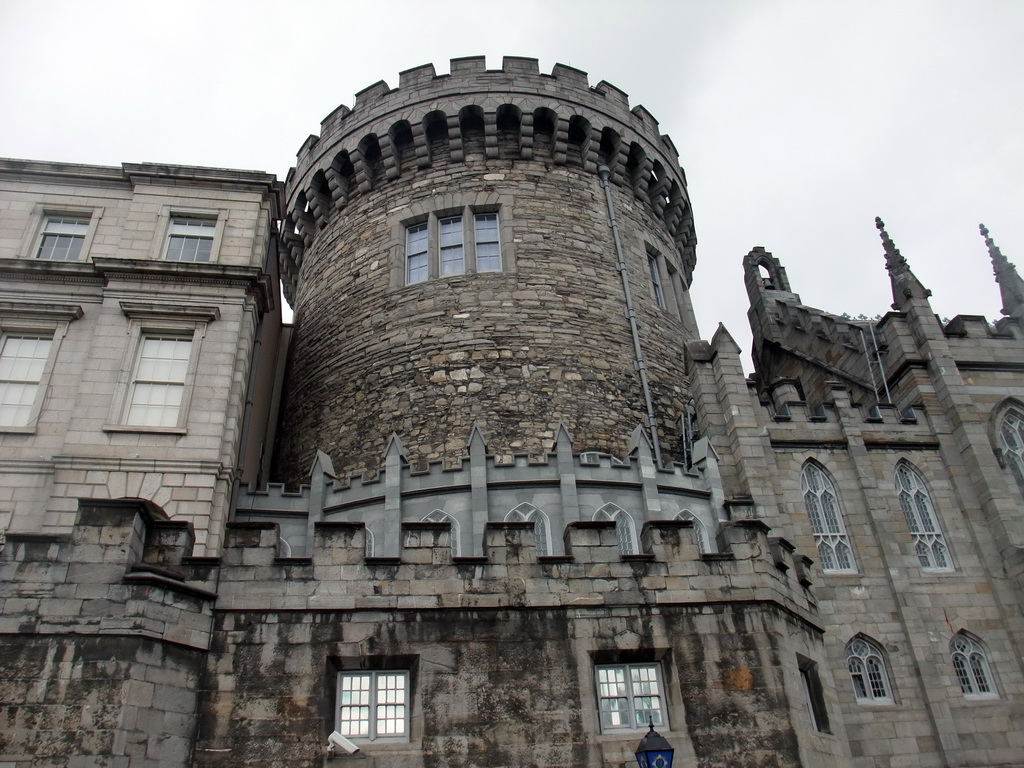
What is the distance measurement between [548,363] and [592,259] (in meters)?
3.31

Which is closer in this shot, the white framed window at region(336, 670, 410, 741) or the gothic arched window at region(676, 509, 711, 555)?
the white framed window at region(336, 670, 410, 741)

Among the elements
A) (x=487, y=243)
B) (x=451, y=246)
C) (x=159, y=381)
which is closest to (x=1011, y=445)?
(x=487, y=243)

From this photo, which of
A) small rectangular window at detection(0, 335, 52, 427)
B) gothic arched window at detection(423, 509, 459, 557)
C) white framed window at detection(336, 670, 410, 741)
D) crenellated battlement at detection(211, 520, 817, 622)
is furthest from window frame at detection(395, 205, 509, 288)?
white framed window at detection(336, 670, 410, 741)

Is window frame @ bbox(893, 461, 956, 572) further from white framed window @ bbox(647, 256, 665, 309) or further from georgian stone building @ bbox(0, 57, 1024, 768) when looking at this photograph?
white framed window @ bbox(647, 256, 665, 309)

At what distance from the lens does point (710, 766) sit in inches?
343

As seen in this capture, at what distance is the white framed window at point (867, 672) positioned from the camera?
12.8 meters

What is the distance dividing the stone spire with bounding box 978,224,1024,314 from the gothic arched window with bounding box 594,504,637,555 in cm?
1022

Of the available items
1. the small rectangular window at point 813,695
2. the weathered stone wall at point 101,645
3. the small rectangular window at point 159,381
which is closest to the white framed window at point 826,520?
the small rectangular window at point 813,695

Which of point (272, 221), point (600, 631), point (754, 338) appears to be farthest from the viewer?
point (754, 338)

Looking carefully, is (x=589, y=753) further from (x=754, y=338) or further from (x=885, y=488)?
(x=754, y=338)

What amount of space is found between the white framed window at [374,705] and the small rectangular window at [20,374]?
7158 mm

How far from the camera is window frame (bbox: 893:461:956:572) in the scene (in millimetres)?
14305

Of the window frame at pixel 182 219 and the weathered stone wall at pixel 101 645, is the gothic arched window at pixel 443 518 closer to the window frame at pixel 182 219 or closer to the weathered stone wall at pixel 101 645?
the weathered stone wall at pixel 101 645

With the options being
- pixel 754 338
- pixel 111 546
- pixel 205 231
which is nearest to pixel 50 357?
pixel 205 231
